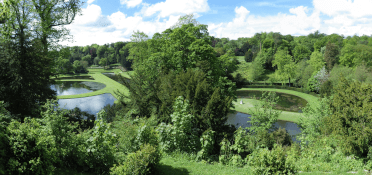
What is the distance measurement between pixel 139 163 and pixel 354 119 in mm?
12545

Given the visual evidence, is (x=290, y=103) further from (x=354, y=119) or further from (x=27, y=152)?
(x=27, y=152)

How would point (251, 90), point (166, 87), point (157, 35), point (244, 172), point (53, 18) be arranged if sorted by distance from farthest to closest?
point (251, 90) → point (157, 35) → point (53, 18) → point (166, 87) → point (244, 172)

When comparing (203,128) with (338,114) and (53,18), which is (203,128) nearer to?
(338,114)

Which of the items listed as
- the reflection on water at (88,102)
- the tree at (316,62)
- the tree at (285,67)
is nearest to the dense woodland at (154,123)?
the reflection on water at (88,102)

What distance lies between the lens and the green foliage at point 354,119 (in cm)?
1126

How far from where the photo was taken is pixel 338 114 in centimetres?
1220

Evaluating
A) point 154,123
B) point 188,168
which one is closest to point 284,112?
point 154,123

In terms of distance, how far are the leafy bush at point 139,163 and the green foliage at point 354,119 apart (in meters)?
11.0

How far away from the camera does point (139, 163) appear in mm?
6031

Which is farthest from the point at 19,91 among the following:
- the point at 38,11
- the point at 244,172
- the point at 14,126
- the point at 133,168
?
the point at 244,172

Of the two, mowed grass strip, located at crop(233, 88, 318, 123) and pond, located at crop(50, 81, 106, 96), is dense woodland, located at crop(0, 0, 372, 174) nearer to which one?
mowed grass strip, located at crop(233, 88, 318, 123)

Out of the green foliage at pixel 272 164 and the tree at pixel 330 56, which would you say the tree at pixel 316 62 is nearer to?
the tree at pixel 330 56

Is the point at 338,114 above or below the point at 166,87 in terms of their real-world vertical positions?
below

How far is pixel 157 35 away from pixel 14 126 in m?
28.0
